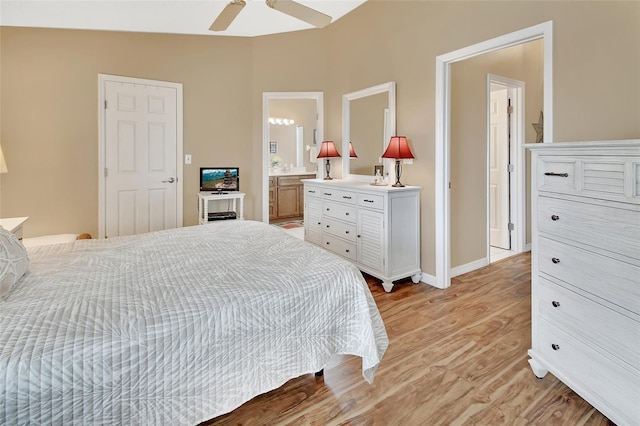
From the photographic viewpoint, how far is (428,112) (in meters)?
3.23

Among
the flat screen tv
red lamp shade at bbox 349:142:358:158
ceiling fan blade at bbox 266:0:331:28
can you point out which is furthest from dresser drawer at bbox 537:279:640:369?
the flat screen tv

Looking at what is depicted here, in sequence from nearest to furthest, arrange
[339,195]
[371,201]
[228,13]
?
[228,13], [371,201], [339,195]

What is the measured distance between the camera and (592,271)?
154 centimetres

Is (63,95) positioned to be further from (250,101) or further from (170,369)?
(170,369)

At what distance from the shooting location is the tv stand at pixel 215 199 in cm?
417

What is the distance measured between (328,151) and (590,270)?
3.10m

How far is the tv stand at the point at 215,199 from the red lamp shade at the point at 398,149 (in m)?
1.97

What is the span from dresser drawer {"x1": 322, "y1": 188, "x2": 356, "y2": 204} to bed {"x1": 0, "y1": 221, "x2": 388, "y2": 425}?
5.33ft

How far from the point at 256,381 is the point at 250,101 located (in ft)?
12.8

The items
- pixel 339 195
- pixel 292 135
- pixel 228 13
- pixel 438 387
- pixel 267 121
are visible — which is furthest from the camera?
pixel 292 135

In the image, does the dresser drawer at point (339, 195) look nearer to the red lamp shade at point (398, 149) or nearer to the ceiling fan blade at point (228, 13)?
the red lamp shade at point (398, 149)

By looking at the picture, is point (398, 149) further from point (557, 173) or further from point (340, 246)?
point (557, 173)

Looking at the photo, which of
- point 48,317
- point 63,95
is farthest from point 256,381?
point 63,95

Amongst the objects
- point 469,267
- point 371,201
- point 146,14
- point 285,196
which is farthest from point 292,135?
point 469,267
